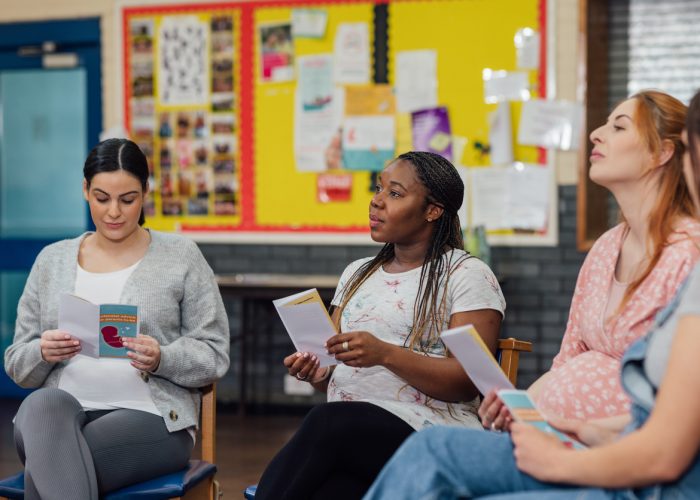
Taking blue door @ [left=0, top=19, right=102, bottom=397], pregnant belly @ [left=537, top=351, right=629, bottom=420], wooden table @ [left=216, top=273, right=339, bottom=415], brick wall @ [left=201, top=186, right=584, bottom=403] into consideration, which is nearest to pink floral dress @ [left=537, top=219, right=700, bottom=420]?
pregnant belly @ [left=537, top=351, right=629, bottom=420]

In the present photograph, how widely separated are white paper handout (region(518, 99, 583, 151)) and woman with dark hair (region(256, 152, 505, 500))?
8.31 feet

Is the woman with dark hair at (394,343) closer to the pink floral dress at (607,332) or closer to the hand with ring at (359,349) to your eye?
the hand with ring at (359,349)

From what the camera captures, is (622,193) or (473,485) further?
(622,193)

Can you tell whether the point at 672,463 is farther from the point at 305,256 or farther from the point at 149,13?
the point at 149,13

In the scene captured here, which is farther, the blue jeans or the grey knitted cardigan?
the grey knitted cardigan

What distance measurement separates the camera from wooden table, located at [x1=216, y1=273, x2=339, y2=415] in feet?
15.7

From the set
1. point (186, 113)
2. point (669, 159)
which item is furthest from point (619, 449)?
point (186, 113)

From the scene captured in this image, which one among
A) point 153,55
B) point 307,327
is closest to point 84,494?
point 307,327

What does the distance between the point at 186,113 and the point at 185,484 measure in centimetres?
343

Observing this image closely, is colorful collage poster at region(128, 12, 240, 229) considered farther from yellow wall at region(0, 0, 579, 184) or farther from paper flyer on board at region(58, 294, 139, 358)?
paper flyer on board at region(58, 294, 139, 358)

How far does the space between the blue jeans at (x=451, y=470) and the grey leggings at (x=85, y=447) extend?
0.91 metres

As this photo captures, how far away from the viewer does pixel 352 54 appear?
5.14m

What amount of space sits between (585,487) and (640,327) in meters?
0.51

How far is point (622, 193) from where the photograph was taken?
2.07 metres
